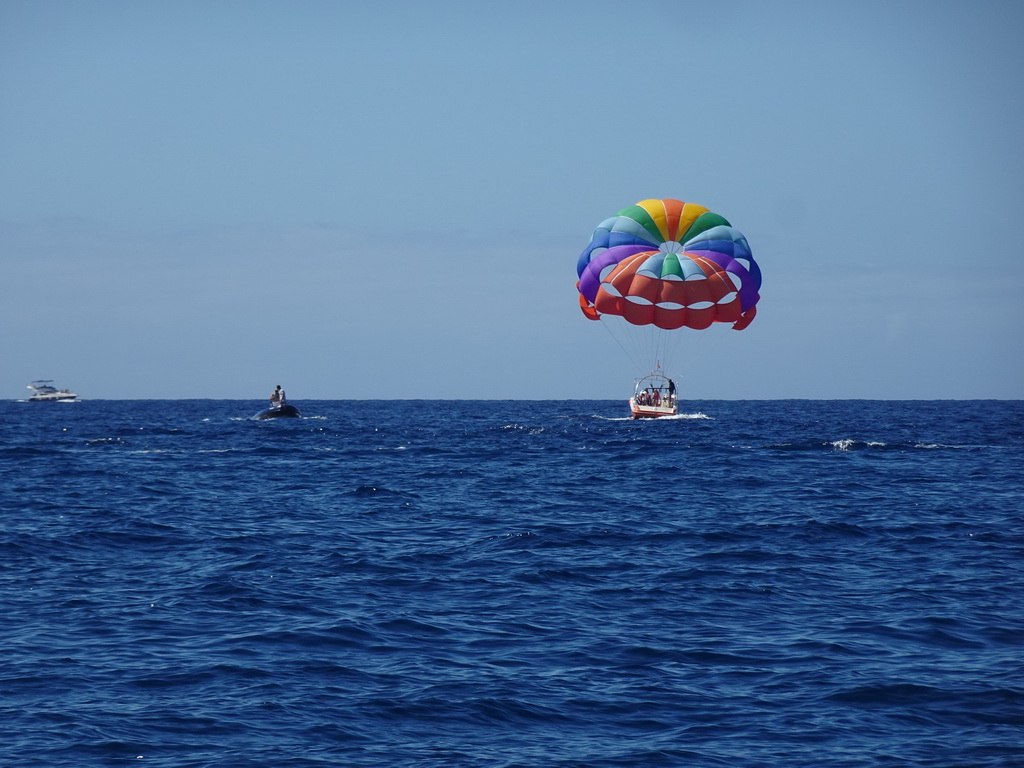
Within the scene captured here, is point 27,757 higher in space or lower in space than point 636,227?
lower

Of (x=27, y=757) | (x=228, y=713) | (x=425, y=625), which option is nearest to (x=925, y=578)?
(x=425, y=625)

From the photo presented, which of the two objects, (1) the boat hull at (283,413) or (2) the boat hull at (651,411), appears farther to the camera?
(1) the boat hull at (283,413)

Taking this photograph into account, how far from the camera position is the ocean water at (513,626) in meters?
10.8


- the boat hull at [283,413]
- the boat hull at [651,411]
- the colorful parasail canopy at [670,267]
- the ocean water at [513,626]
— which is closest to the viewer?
the ocean water at [513,626]

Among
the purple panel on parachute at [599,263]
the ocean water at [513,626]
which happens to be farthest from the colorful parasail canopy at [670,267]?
the ocean water at [513,626]

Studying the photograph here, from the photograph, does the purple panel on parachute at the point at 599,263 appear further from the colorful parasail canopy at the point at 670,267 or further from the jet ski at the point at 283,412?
the jet ski at the point at 283,412

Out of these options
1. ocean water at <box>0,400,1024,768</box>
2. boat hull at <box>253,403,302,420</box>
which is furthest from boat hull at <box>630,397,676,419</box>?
ocean water at <box>0,400,1024,768</box>

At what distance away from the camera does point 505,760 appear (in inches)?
406

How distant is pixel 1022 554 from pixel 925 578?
3.74 metres

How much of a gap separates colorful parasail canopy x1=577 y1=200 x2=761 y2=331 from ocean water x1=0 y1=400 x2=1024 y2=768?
25213mm

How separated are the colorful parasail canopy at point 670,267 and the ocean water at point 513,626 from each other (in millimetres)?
25213

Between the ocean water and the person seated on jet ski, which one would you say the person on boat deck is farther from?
the ocean water

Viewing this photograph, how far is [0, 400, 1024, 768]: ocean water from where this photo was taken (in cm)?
1080

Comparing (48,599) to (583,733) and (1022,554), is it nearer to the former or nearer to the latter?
(583,733)
